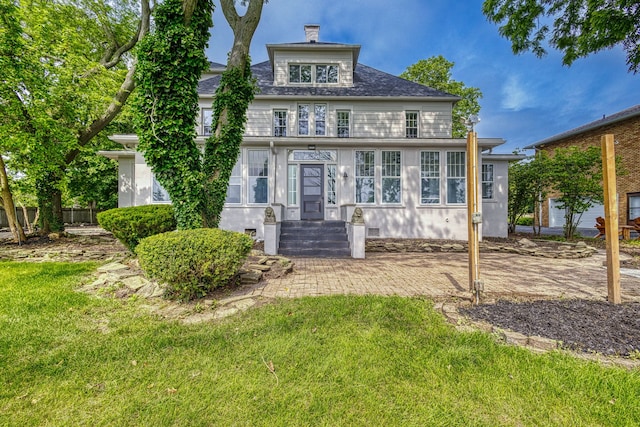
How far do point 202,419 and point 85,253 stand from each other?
7635 mm

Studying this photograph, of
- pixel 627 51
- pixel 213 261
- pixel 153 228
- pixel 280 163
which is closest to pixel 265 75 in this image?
pixel 280 163

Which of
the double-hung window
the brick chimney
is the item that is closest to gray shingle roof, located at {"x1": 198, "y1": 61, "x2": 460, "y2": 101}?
the double-hung window

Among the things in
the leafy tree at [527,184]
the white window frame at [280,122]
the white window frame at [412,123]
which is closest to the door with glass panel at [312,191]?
the white window frame at [280,122]

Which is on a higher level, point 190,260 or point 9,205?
point 9,205

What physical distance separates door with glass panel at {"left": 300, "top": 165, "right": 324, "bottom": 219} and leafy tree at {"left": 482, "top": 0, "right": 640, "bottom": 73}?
25.0ft

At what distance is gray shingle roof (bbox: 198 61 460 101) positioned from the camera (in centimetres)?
1194

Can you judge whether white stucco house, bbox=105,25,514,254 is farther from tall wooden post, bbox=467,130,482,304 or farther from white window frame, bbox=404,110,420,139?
tall wooden post, bbox=467,130,482,304

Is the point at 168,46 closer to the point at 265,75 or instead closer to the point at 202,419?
the point at 202,419

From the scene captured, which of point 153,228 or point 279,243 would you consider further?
point 279,243

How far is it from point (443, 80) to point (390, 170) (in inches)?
612

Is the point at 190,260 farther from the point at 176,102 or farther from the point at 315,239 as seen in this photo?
the point at 315,239

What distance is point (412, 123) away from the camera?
12375 millimetres

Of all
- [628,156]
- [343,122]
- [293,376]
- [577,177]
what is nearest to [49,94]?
[343,122]

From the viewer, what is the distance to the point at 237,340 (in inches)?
110
